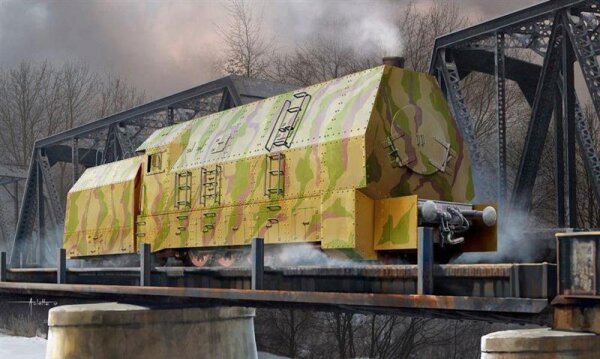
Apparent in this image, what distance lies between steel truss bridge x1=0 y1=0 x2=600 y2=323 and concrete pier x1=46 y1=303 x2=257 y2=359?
570 millimetres

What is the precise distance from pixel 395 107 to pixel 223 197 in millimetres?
4178

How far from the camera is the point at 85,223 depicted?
73.3ft

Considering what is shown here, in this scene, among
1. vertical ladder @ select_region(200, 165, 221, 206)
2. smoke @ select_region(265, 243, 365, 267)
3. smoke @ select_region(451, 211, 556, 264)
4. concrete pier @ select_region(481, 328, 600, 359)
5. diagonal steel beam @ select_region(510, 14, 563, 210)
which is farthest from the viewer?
vertical ladder @ select_region(200, 165, 221, 206)

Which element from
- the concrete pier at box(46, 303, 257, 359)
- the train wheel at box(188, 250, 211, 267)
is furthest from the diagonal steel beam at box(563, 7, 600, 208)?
the concrete pier at box(46, 303, 257, 359)

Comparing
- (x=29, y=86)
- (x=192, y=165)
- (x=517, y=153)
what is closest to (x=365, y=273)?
(x=192, y=165)

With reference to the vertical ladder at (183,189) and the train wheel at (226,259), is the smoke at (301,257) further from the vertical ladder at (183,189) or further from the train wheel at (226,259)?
the vertical ladder at (183,189)

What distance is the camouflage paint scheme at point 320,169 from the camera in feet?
43.0

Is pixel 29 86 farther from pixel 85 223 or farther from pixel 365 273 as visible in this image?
pixel 365 273

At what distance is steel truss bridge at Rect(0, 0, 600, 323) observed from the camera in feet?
30.5

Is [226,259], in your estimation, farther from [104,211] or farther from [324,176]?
[104,211]

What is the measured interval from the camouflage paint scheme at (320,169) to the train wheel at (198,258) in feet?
0.88

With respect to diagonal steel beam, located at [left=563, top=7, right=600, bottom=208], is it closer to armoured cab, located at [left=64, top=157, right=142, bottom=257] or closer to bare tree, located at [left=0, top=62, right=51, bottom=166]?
armoured cab, located at [left=64, top=157, right=142, bottom=257]

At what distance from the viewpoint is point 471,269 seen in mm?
9359

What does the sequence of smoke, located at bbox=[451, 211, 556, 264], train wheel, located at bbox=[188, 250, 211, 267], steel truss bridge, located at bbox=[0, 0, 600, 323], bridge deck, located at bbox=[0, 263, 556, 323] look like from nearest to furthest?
bridge deck, located at bbox=[0, 263, 556, 323] < steel truss bridge, located at bbox=[0, 0, 600, 323] < smoke, located at bbox=[451, 211, 556, 264] < train wheel, located at bbox=[188, 250, 211, 267]
